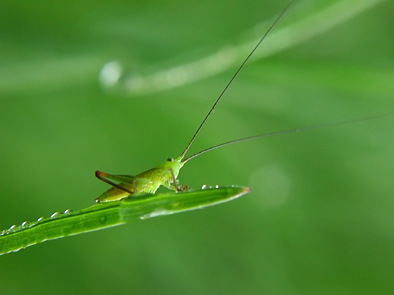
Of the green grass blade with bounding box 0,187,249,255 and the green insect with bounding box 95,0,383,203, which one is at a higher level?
the green insect with bounding box 95,0,383,203

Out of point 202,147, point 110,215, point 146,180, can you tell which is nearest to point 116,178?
point 146,180

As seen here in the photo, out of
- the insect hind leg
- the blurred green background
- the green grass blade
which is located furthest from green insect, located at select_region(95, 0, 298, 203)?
the green grass blade

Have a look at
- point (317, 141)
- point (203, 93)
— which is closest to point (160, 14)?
point (203, 93)

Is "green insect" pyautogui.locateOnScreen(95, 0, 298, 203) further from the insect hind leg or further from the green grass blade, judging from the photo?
the green grass blade

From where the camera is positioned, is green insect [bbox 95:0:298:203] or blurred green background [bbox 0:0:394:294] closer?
green insect [bbox 95:0:298:203]

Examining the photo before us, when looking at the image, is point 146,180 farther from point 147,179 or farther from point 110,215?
point 110,215

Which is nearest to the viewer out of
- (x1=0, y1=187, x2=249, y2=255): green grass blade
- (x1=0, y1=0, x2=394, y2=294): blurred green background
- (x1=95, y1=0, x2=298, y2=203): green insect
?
(x1=0, y1=187, x2=249, y2=255): green grass blade
